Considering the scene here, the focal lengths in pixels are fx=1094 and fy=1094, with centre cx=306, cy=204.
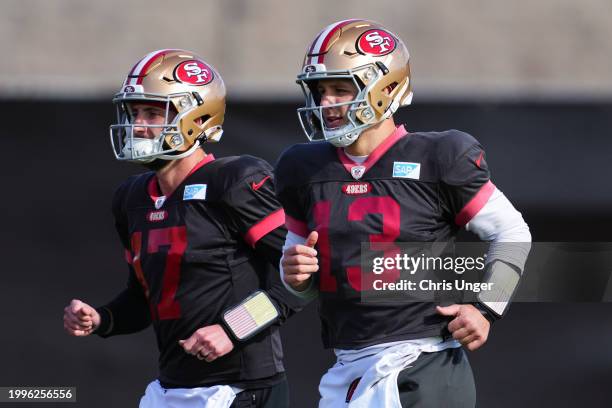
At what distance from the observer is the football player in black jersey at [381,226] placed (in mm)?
3191

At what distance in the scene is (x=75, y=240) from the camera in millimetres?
5242

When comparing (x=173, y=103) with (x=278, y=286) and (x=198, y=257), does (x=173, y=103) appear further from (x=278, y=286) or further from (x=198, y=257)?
(x=278, y=286)

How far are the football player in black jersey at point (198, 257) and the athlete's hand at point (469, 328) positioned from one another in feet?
2.78

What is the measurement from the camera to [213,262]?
3.83 meters

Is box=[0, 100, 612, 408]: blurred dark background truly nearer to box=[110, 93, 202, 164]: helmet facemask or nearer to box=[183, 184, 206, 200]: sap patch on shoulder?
box=[110, 93, 202, 164]: helmet facemask

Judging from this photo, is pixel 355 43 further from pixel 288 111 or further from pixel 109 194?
pixel 109 194

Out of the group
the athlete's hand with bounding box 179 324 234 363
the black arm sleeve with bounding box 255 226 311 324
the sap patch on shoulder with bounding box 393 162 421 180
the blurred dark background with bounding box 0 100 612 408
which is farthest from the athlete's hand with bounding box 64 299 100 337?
the sap patch on shoulder with bounding box 393 162 421 180

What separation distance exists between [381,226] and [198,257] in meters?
0.82

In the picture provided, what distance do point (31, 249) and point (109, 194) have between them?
458 millimetres

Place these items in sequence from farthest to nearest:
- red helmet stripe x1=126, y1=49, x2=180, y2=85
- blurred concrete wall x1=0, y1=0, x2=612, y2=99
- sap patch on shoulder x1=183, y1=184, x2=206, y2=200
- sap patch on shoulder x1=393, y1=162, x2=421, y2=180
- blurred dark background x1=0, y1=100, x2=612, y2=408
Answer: blurred concrete wall x1=0, y1=0, x2=612, y2=99, blurred dark background x1=0, y1=100, x2=612, y2=408, red helmet stripe x1=126, y1=49, x2=180, y2=85, sap patch on shoulder x1=183, y1=184, x2=206, y2=200, sap patch on shoulder x1=393, y1=162, x2=421, y2=180

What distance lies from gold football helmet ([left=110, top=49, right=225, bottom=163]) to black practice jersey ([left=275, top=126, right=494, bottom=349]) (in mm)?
804

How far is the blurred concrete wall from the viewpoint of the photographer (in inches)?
330

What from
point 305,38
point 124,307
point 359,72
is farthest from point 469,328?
point 305,38

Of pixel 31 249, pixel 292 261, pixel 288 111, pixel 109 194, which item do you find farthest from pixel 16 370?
pixel 292 261
